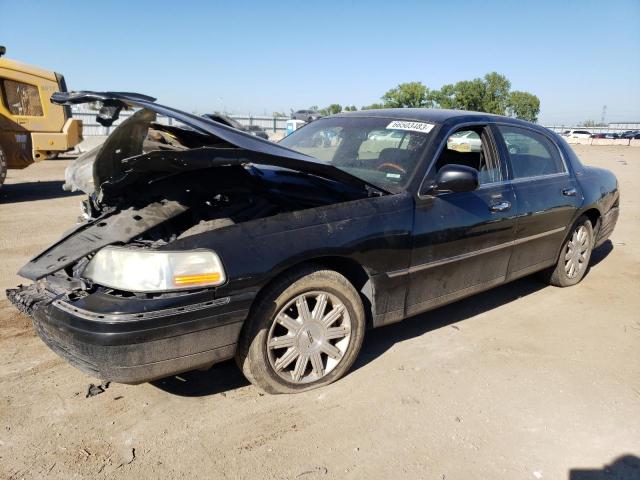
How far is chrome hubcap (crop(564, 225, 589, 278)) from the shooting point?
495 cm

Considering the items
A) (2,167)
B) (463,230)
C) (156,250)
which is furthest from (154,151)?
(2,167)

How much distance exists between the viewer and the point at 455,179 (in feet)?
10.6

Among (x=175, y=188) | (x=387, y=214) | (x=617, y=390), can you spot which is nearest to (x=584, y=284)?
(x=617, y=390)

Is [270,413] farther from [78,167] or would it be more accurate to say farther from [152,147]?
[78,167]

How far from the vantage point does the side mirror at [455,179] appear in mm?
3234

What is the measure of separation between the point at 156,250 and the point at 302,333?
0.96 meters

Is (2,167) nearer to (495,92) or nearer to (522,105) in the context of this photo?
(495,92)

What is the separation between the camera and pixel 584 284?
5.27 meters

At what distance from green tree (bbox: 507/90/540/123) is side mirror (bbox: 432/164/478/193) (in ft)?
172

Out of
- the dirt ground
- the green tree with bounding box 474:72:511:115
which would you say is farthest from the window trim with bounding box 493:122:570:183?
the green tree with bounding box 474:72:511:115

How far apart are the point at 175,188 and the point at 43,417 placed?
1.45 meters

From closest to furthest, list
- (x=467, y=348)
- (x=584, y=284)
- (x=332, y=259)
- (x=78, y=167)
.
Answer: (x=332, y=259), (x=78, y=167), (x=467, y=348), (x=584, y=284)

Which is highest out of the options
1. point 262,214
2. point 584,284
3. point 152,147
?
→ point 152,147

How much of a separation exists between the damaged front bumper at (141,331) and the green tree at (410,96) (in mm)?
41724
